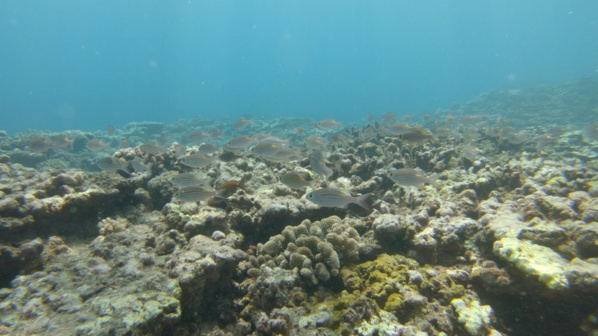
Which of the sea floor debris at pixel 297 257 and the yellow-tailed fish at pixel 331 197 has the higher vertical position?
the yellow-tailed fish at pixel 331 197

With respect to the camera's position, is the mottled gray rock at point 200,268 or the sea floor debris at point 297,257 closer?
the sea floor debris at point 297,257

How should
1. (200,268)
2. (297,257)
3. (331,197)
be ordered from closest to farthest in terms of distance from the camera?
(200,268) < (297,257) < (331,197)

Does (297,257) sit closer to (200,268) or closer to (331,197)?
(331,197)

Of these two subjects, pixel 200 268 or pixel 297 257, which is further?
pixel 297 257

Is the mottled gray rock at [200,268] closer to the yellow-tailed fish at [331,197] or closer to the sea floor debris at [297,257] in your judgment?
the sea floor debris at [297,257]

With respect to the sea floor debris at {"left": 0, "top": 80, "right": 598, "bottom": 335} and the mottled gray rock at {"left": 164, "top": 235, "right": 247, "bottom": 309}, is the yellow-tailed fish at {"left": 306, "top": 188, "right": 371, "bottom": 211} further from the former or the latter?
the mottled gray rock at {"left": 164, "top": 235, "right": 247, "bottom": 309}

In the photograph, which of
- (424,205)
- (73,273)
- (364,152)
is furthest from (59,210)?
(364,152)

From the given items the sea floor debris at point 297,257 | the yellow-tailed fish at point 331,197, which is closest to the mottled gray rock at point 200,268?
the sea floor debris at point 297,257

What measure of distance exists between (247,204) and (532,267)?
13.9ft

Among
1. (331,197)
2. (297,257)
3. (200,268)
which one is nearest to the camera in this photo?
(200,268)


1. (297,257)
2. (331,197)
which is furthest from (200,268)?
(331,197)

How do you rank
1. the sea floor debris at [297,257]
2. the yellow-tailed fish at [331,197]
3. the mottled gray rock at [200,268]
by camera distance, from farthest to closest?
the yellow-tailed fish at [331,197]
the mottled gray rock at [200,268]
the sea floor debris at [297,257]

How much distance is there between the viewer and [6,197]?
4488mm

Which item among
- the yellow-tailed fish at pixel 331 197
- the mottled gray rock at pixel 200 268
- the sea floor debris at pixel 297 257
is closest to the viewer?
the sea floor debris at pixel 297 257
